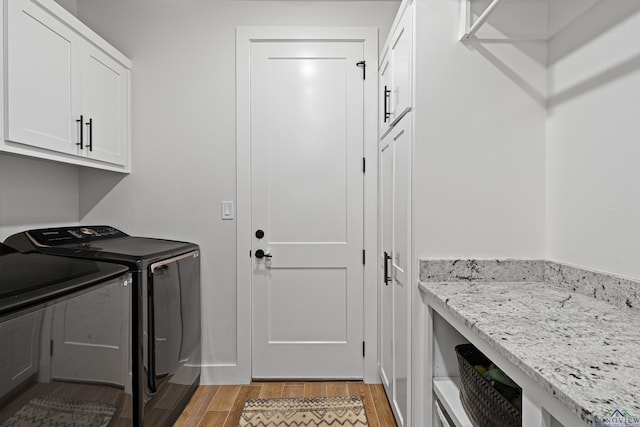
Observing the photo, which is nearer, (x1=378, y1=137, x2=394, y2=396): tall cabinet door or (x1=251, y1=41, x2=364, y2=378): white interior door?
(x1=378, y1=137, x2=394, y2=396): tall cabinet door

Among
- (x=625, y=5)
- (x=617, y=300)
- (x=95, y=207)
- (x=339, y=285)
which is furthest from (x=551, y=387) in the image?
(x=95, y=207)

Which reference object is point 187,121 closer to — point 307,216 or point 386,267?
point 307,216

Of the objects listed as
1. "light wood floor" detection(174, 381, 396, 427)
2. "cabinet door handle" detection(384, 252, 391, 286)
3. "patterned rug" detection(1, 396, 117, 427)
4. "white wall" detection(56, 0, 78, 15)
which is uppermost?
"white wall" detection(56, 0, 78, 15)

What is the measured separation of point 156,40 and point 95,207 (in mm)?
1188

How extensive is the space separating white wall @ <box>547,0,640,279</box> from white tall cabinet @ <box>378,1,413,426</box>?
60cm

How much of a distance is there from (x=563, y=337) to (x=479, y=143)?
3.16ft

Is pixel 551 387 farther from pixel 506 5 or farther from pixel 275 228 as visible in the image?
pixel 275 228

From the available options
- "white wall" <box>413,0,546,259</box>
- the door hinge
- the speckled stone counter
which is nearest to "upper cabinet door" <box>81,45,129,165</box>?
the door hinge

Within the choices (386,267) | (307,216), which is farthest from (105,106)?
(386,267)

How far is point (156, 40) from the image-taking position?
255 centimetres

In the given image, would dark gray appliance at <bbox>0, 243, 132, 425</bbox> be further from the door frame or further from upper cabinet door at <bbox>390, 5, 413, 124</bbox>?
upper cabinet door at <bbox>390, 5, 413, 124</bbox>

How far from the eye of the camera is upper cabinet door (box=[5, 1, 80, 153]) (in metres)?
1.58

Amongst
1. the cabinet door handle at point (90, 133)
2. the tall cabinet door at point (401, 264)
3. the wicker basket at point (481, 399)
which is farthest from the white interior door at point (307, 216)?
the wicker basket at point (481, 399)

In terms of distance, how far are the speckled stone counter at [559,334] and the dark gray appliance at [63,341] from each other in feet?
4.27
